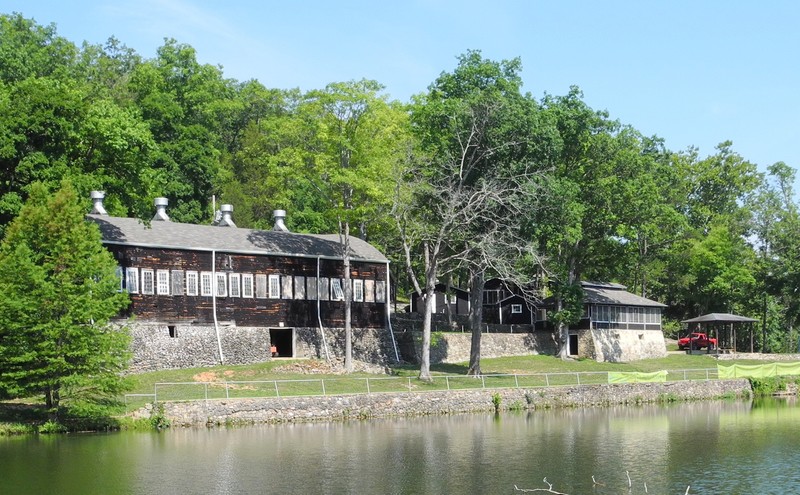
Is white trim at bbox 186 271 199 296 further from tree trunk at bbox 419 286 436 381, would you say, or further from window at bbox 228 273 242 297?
tree trunk at bbox 419 286 436 381

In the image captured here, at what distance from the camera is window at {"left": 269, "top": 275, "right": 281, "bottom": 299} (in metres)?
58.2

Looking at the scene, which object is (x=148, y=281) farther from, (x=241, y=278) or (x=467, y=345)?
(x=467, y=345)

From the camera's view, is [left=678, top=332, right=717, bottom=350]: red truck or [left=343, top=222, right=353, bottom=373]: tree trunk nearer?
[left=343, top=222, right=353, bottom=373]: tree trunk

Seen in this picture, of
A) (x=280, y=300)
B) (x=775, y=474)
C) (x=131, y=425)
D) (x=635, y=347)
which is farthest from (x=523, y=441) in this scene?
(x=635, y=347)

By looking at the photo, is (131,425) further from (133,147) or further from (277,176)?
(277,176)

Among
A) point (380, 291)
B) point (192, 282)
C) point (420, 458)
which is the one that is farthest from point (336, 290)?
point (420, 458)

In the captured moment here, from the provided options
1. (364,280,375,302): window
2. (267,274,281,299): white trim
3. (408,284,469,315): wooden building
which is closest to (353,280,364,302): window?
(364,280,375,302): window

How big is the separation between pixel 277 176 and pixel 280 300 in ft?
32.0

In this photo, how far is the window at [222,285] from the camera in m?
56.0

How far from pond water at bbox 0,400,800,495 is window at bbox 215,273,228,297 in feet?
50.4

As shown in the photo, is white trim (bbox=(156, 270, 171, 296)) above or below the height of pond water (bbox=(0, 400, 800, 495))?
above

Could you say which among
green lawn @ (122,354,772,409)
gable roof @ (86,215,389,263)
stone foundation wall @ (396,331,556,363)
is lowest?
green lawn @ (122,354,772,409)

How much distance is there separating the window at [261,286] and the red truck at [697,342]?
41.9m

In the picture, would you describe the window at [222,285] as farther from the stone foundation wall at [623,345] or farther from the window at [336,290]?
the stone foundation wall at [623,345]
